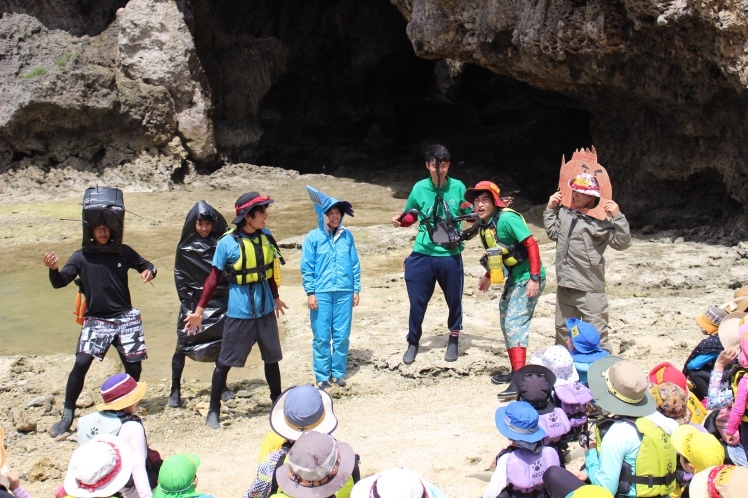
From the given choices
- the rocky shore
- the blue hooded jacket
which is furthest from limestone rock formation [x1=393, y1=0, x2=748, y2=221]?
the blue hooded jacket

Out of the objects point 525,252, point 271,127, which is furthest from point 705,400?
point 271,127

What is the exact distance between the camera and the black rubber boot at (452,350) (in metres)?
6.37

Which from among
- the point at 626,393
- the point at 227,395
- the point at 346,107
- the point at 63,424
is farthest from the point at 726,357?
the point at 346,107

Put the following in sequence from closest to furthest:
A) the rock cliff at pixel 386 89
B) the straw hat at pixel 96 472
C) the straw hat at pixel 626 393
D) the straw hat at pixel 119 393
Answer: the straw hat at pixel 96 472
the straw hat at pixel 626 393
the straw hat at pixel 119 393
the rock cliff at pixel 386 89

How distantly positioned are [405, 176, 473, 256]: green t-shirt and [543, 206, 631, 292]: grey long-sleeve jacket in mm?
1013

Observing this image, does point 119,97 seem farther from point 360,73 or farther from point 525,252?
point 525,252

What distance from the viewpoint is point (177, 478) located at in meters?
3.12

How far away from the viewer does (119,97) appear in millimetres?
14758

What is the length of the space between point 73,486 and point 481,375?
3731 mm

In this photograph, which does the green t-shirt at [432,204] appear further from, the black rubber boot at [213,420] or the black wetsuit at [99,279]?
the black wetsuit at [99,279]

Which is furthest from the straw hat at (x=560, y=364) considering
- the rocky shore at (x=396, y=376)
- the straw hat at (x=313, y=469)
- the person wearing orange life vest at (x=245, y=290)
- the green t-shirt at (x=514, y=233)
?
the person wearing orange life vest at (x=245, y=290)

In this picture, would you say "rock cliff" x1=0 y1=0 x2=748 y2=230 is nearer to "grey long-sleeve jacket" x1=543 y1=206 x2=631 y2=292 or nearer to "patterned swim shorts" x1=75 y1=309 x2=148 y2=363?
"grey long-sleeve jacket" x1=543 y1=206 x2=631 y2=292

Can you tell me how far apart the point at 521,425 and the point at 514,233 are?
2337mm

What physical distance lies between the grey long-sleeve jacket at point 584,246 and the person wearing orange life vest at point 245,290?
2.06 metres
